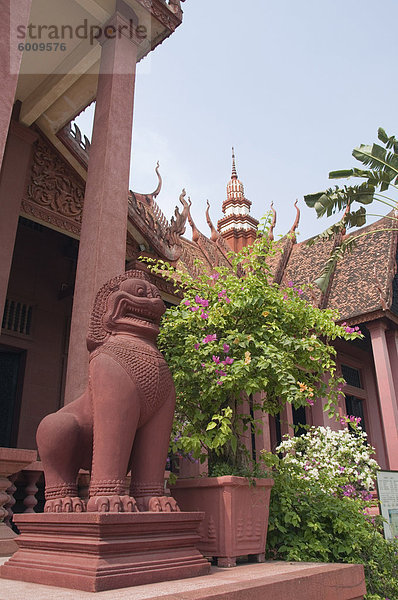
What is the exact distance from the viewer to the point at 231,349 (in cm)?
329

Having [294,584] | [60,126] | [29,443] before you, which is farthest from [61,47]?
[294,584]

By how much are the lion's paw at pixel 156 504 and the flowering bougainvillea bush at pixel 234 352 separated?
2.25 feet

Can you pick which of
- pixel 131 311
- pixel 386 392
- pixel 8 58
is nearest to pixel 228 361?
pixel 131 311

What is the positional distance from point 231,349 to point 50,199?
4495 mm

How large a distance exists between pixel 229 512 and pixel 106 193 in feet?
9.15

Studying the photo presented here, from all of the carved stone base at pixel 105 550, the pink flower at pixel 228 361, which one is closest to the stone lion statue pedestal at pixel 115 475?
the carved stone base at pixel 105 550

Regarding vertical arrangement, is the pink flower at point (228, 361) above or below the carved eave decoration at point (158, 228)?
below

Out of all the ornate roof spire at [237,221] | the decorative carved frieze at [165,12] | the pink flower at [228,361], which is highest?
the ornate roof spire at [237,221]

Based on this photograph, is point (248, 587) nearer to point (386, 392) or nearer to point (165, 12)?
point (165, 12)

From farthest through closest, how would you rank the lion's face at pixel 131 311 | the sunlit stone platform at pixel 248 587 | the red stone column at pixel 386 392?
the red stone column at pixel 386 392
the lion's face at pixel 131 311
the sunlit stone platform at pixel 248 587

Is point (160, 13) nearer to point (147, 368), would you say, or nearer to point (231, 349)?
point (231, 349)

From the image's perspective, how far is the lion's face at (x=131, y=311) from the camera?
252 cm

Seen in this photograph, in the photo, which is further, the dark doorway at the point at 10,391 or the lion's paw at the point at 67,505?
the dark doorway at the point at 10,391

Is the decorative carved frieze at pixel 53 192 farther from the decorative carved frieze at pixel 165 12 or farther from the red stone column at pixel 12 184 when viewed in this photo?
the decorative carved frieze at pixel 165 12
